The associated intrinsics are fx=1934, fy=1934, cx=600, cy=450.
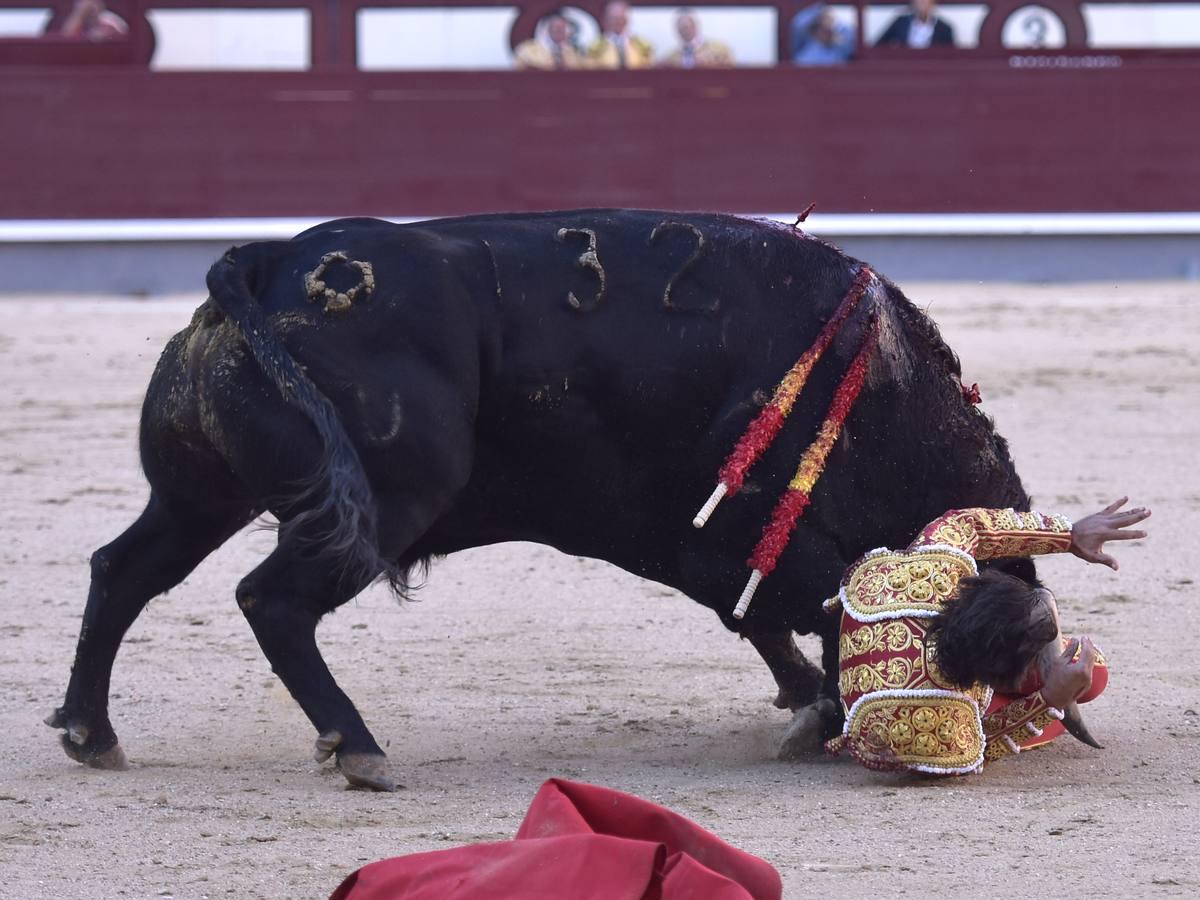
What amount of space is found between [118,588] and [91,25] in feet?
28.6

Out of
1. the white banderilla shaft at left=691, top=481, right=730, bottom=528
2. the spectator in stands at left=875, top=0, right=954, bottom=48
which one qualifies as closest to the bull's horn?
the white banderilla shaft at left=691, top=481, right=730, bottom=528

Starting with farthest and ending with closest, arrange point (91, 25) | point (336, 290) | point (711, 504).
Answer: point (91, 25) < point (711, 504) < point (336, 290)

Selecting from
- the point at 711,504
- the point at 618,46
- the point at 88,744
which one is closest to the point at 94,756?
the point at 88,744

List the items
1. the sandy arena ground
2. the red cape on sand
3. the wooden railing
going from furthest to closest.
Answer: the wooden railing, the sandy arena ground, the red cape on sand

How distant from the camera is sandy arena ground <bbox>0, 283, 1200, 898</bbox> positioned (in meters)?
2.54

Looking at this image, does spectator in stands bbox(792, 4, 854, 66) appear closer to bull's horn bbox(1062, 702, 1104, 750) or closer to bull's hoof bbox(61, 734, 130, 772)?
bull's horn bbox(1062, 702, 1104, 750)

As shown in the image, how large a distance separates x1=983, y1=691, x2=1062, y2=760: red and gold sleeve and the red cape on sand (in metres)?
0.96

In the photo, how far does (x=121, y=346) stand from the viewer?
866 centimetres

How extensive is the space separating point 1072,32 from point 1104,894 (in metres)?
9.99

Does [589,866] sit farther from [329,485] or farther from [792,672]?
[792,672]

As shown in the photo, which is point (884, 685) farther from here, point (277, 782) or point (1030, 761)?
point (277, 782)

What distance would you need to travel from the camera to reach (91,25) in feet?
36.7

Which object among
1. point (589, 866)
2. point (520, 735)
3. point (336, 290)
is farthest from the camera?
point (520, 735)

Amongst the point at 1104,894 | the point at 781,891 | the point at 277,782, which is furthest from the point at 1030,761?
the point at 277,782
